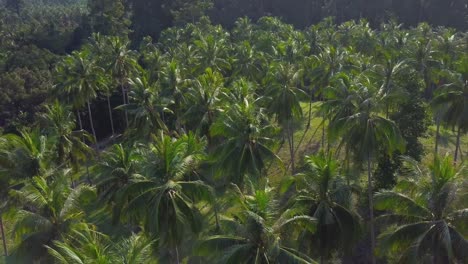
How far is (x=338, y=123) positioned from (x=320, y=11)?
74.2 metres

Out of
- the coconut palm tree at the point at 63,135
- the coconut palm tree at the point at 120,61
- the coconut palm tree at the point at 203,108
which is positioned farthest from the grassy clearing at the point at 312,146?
the coconut palm tree at the point at 120,61

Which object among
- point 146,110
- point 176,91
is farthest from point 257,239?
point 176,91

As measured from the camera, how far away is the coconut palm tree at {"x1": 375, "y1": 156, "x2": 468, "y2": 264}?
1677 centimetres

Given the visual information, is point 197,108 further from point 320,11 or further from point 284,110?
point 320,11

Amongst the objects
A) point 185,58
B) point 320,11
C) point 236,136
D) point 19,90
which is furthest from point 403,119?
point 320,11

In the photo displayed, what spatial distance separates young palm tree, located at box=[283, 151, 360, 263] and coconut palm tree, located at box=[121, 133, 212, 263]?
4.60 m

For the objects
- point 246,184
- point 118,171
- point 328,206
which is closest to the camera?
point 328,206

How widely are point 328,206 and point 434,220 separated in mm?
4281

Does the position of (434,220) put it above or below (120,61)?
below

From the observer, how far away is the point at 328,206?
1972cm

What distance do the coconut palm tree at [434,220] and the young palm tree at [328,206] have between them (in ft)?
6.24

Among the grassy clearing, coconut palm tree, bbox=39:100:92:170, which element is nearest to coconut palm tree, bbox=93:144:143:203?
coconut palm tree, bbox=39:100:92:170

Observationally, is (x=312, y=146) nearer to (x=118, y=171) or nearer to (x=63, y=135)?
(x=63, y=135)

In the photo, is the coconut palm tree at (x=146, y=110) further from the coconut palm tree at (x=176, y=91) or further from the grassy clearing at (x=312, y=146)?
the grassy clearing at (x=312, y=146)
